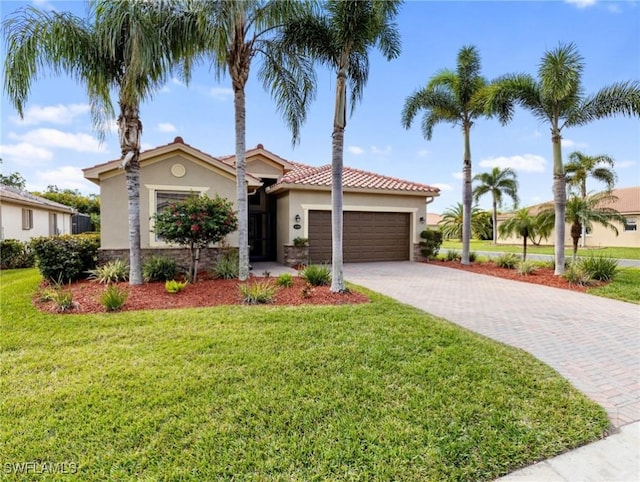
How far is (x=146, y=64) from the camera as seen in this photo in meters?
8.02

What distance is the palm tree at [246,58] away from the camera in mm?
7867

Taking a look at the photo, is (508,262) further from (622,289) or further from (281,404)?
(281,404)

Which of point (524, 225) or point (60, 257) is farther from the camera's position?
point (524, 225)

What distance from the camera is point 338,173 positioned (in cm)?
842

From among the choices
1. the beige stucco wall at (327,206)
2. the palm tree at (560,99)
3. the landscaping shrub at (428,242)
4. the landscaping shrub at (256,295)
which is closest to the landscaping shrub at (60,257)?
the landscaping shrub at (256,295)

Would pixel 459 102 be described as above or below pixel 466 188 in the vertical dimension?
above

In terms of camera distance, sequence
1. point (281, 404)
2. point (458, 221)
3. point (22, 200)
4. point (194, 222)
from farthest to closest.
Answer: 1. point (458, 221)
2. point (22, 200)
3. point (194, 222)
4. point (281, 404)

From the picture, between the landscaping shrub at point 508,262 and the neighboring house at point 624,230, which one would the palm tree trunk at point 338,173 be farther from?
the neighboring house at point 624,230

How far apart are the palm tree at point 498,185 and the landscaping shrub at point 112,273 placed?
33997 millimetres

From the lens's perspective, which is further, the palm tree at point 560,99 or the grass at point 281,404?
the palm tree at point 560,99

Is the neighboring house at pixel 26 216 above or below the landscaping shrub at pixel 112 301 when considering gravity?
above

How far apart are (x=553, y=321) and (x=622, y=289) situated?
16.8ft

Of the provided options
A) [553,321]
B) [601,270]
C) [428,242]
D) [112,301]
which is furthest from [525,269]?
[112,301]

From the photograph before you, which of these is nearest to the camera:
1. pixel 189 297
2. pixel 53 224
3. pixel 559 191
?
pixel 189 297
